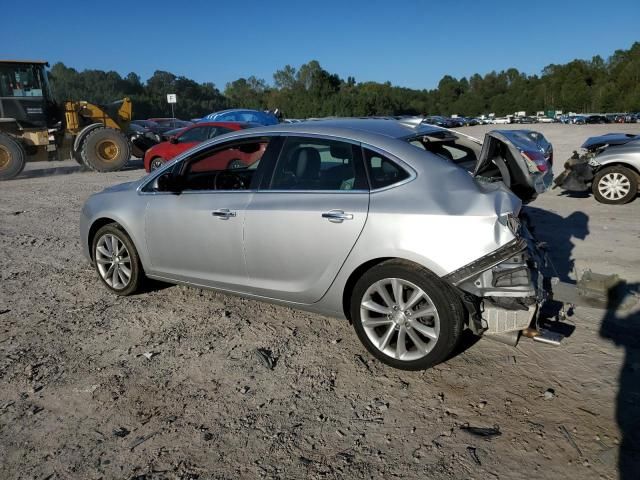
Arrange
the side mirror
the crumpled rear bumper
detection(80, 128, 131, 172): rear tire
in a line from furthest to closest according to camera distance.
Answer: detection(80, 128, 131, 172): rear tire
the side mirror
the crumpled rear bumper

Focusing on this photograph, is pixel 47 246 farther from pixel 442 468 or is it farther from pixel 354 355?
pixel 442 468

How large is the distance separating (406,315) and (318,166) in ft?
4.29

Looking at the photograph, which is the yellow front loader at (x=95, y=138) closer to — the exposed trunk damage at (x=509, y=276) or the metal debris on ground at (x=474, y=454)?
the exposed trunk damage at (x=509, y=276)

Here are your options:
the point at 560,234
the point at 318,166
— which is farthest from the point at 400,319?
the point at 560,234

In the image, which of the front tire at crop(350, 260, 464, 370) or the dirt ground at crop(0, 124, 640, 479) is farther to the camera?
the front tire at crop(350, 260, 464, 370)

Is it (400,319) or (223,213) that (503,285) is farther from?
(223,213)

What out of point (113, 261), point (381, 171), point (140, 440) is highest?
point (381, 171)

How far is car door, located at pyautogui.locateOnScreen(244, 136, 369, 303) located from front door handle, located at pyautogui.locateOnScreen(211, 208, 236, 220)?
17 centimetres

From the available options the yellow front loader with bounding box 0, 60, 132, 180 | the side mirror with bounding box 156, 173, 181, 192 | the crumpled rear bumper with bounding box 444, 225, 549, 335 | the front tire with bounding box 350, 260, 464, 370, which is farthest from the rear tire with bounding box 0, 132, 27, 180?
the crumpled rear bumper with bounding box 444, 225, 549, 335

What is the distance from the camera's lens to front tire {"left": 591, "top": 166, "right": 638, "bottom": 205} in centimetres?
879

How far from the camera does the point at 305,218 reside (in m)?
3.59

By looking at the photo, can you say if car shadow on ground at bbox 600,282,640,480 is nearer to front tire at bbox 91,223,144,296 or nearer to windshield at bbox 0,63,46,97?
front tire at bbox 91,223,144,296

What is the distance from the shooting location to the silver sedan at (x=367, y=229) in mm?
3141

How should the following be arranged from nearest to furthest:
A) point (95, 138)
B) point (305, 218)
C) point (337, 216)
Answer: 1. point (337, 216)
2. point (305, 218)
3. point (95, 138)
